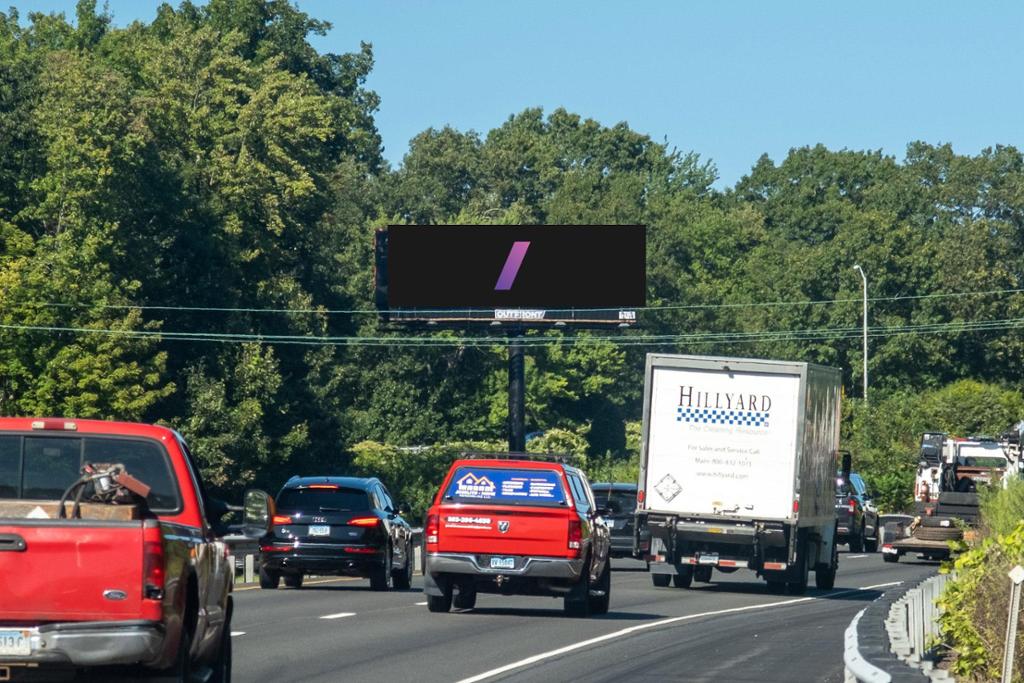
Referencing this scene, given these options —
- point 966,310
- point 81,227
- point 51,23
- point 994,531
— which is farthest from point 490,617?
point 966,310

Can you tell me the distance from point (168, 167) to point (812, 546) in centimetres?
4184

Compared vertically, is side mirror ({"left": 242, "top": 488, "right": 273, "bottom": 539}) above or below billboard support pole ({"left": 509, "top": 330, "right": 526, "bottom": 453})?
below

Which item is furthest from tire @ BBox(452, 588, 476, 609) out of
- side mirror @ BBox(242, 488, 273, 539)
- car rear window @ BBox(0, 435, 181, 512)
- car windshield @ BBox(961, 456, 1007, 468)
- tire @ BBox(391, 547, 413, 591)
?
car windshield @ BBox(961, 456, 1007, 468)

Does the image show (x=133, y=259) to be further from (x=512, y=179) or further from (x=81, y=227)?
(x=512, y=179)

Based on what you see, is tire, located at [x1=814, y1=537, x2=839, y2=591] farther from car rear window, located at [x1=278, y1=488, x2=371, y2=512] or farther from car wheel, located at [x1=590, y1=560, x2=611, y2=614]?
car wheel, located at [x1=590, y1=560, x2=611, y2=614]

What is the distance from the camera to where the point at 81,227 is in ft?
215

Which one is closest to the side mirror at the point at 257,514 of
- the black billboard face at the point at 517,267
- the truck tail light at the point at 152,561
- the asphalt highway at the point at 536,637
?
the truck tail light at the point at 152,561

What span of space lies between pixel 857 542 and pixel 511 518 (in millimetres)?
30110

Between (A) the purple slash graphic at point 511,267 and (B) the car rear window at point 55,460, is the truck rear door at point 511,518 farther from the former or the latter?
(A) the purple slash graphic at point 511,267

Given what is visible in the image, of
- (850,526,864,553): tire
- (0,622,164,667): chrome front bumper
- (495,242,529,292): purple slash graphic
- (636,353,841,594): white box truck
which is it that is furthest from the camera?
(495,242,529,292): purple slash graphic

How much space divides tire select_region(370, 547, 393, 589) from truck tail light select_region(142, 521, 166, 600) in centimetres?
2048

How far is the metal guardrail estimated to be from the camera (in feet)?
43.2

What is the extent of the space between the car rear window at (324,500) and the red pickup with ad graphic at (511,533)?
5.56 metres

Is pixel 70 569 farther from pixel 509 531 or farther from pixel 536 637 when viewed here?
pixel 509 531
